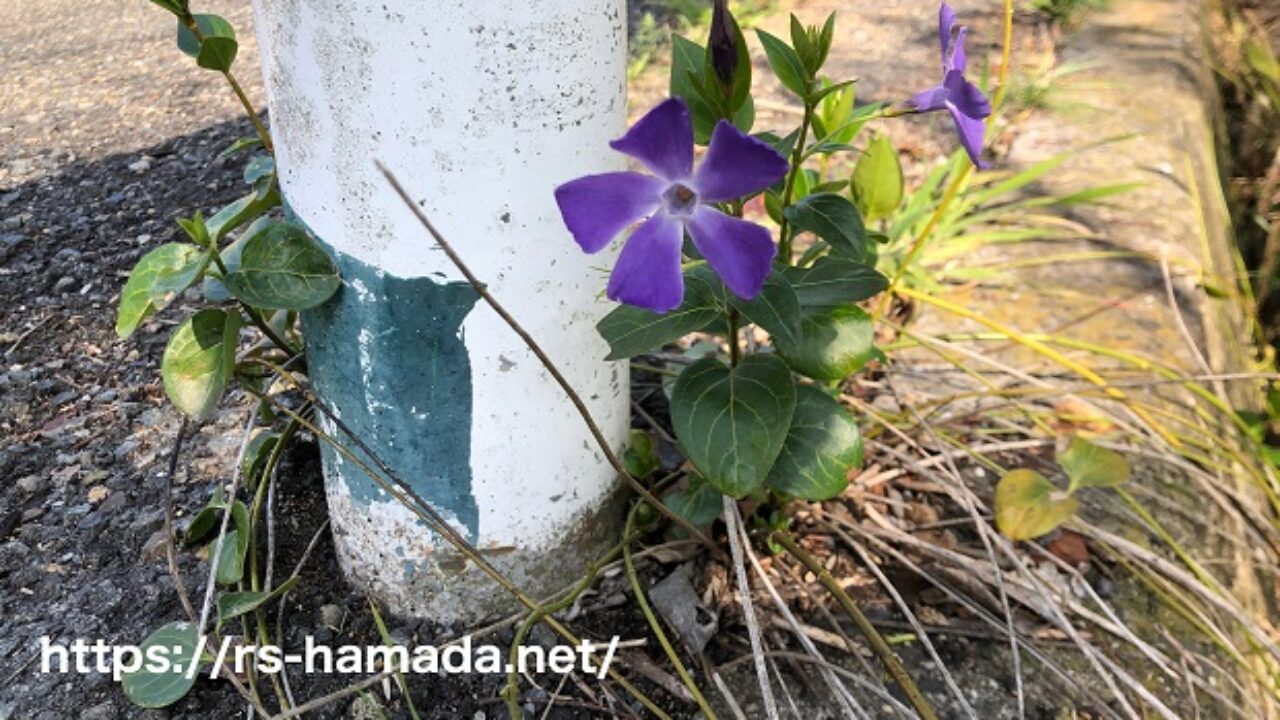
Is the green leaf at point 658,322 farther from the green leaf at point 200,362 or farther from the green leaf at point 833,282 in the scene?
the green leaf at point 200,362

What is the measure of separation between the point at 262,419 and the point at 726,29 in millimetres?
866

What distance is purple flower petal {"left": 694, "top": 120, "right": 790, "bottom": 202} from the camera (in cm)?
79

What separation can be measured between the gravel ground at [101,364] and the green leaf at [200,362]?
266 millimetres

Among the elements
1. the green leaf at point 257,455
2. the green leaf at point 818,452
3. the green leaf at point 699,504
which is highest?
the green leaf at point 818,452

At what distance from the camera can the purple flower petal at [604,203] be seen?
79 centimetres

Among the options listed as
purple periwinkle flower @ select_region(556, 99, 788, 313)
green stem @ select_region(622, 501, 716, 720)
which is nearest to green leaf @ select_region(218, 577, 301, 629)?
green stem @ select_region(622, 501, 716, 720)

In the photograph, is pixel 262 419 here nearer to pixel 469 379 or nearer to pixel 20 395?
pixel 20 395

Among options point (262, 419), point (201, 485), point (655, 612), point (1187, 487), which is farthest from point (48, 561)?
point (1187, 487)

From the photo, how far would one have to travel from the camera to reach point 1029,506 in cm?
134

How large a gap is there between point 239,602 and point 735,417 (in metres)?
0.57

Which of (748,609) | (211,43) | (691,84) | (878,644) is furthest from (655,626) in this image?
(211,43)

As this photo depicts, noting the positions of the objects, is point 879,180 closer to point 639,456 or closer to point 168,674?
point 639,456

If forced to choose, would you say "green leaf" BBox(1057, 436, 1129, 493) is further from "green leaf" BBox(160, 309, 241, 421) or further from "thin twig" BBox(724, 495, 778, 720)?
→ "green leaf" BBox(160, 309, 241, 421)

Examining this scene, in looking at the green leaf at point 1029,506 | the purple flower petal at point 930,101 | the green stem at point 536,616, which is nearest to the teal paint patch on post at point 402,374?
the green stem at point 536,616
